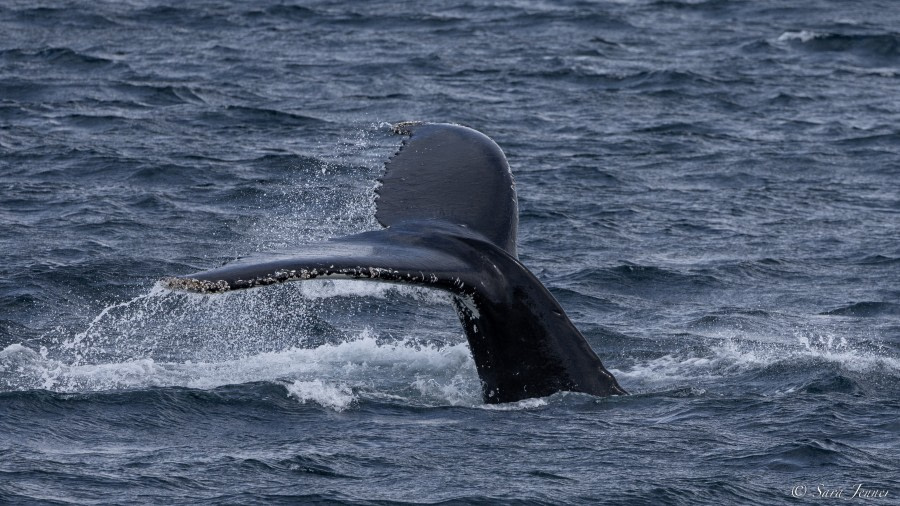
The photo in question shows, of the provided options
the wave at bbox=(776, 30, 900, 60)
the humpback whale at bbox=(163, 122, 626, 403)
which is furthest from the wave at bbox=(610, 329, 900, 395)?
the wave at bbox=(776, 30, 900, 60)

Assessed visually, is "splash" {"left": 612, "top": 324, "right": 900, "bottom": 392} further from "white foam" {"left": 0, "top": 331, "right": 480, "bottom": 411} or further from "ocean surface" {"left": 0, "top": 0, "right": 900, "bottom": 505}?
"white foam" {"left": 0, "top": 331, "right": 480, "bottom": 411}

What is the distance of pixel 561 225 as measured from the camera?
15.9m

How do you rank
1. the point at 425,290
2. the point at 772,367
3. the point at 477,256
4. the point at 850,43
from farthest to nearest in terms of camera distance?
the point at 850,43
the point at 425,290
the point at 772,367
the point at 477,256

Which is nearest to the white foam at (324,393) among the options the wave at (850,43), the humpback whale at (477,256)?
the humpback whale at (477,256)

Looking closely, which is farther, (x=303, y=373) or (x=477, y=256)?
(x=303, y=373)

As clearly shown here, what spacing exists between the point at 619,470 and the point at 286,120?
39.0ft

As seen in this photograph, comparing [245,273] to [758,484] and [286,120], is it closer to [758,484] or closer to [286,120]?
[758,484]

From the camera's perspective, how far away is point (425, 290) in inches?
527

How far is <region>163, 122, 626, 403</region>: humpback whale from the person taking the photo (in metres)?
8.14

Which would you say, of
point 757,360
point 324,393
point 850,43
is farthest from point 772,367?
point 850,43

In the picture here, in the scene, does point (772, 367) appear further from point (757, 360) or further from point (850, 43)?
point (850, 43)

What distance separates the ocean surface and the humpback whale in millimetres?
336

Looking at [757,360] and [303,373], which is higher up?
[303,373]

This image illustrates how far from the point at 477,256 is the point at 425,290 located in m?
5.04
